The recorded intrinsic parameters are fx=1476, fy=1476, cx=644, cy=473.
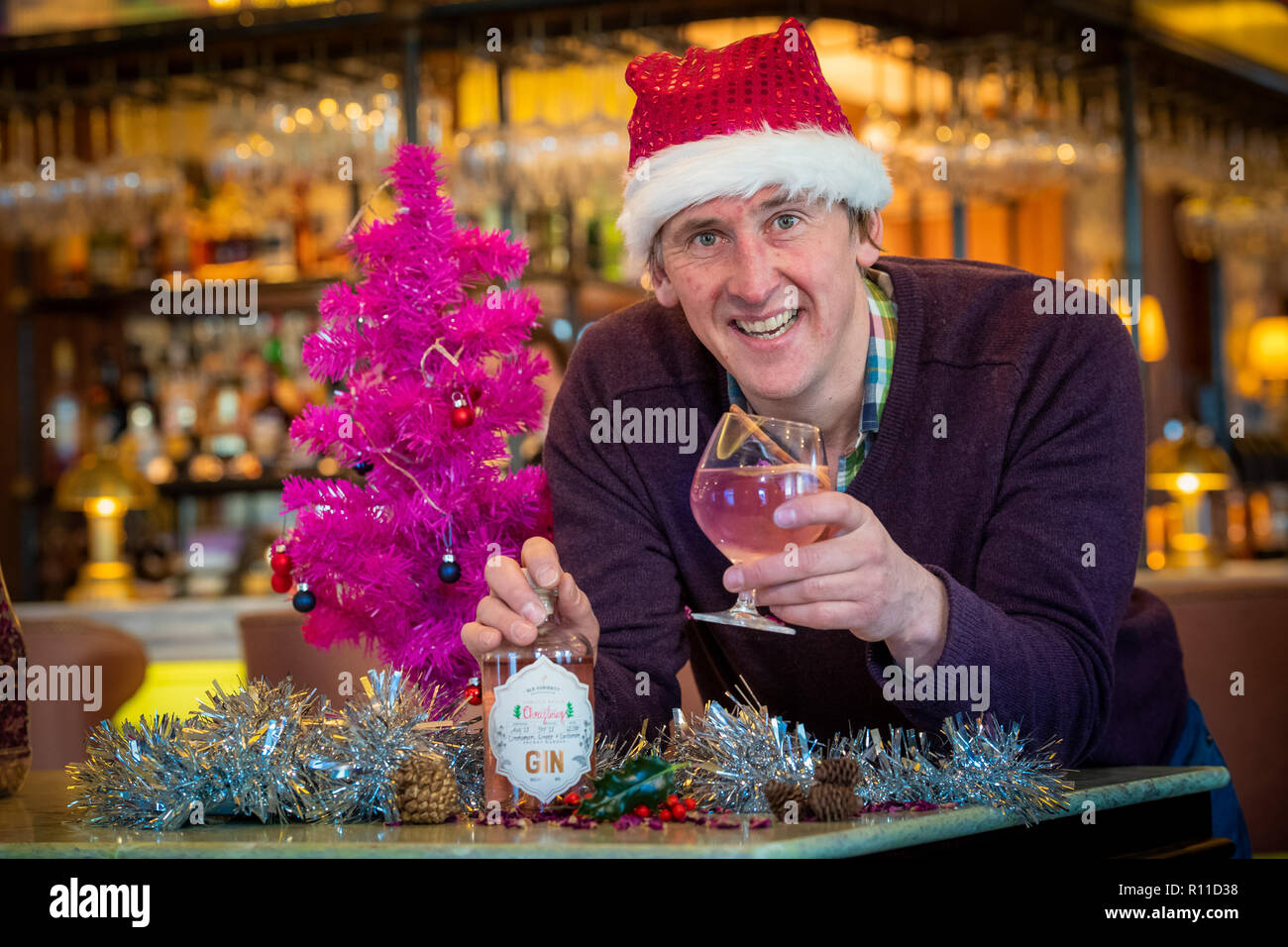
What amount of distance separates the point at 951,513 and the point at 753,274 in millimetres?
326

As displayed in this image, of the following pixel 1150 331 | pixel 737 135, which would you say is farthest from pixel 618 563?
pixel 1150 331

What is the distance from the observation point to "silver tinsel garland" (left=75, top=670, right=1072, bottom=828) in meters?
1.07

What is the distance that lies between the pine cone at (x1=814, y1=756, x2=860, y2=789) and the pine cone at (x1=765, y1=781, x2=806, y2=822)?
20 millimetres

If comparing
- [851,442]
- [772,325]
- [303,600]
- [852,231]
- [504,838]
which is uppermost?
[852,231]

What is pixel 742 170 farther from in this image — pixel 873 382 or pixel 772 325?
pixel 873 382

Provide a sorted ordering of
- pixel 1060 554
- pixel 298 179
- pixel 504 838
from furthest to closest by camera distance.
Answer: pixel 298 179, pixel 1060 554, pixel 504 838

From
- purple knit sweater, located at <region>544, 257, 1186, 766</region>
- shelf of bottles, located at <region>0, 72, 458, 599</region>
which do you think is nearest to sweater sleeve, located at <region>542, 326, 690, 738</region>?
purple knit sweater, located at <region>544, 257, 1186, 766</region>

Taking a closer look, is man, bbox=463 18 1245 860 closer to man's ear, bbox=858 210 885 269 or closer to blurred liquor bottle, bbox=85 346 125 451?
man's ear, bbox=858 210 885 269

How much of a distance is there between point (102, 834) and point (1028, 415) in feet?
3.01

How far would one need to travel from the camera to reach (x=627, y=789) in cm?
103

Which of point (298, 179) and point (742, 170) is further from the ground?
point (298, 179)

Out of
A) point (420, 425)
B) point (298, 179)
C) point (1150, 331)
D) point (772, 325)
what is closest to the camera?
point (772, 325)

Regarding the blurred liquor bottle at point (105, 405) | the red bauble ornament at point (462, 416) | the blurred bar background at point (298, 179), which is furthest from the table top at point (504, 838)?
the blurred liquor bottle at point (105, 405)
